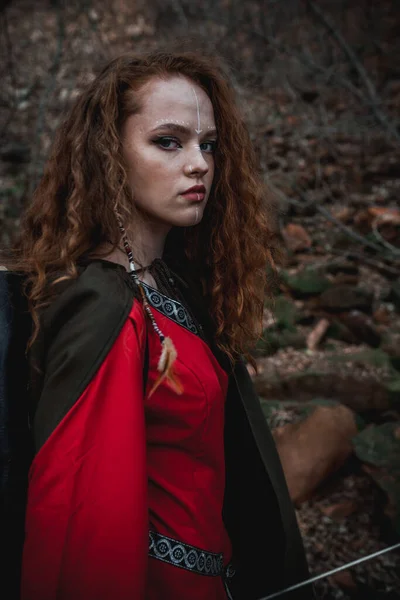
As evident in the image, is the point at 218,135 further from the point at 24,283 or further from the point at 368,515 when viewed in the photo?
the point at 368,515

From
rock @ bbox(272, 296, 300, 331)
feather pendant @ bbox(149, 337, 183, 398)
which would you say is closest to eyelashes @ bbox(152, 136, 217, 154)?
feather pendant @ bbox(149, 337, 183, 398)

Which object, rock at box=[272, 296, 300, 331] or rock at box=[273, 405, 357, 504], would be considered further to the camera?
rock at box=[272, 296, 300, 331]

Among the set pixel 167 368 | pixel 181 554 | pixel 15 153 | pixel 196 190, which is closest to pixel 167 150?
pixel 196 190

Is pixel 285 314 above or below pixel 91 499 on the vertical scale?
below

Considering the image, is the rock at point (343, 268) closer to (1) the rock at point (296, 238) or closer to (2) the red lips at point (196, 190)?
(1) the rock at point (296, 238)

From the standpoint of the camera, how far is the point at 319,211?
4461mm

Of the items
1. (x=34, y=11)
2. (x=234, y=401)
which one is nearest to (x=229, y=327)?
(x=234, y=401)

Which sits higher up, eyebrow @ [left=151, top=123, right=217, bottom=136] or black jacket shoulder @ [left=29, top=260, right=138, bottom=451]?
eyebrow @ [left=151, top=123, right=217, bottom=136]

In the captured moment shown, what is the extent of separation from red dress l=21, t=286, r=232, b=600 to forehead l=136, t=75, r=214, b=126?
511 millimetres

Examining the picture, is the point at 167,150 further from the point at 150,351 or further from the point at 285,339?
the point at 285,339

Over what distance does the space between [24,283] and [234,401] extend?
0.79 m

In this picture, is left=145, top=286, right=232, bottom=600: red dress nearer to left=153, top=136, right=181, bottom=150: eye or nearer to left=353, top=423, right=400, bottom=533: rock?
left=153, top=136, right=181, bottom=150: eye

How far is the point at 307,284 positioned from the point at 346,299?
1.57 feet

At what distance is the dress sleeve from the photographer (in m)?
0.85
